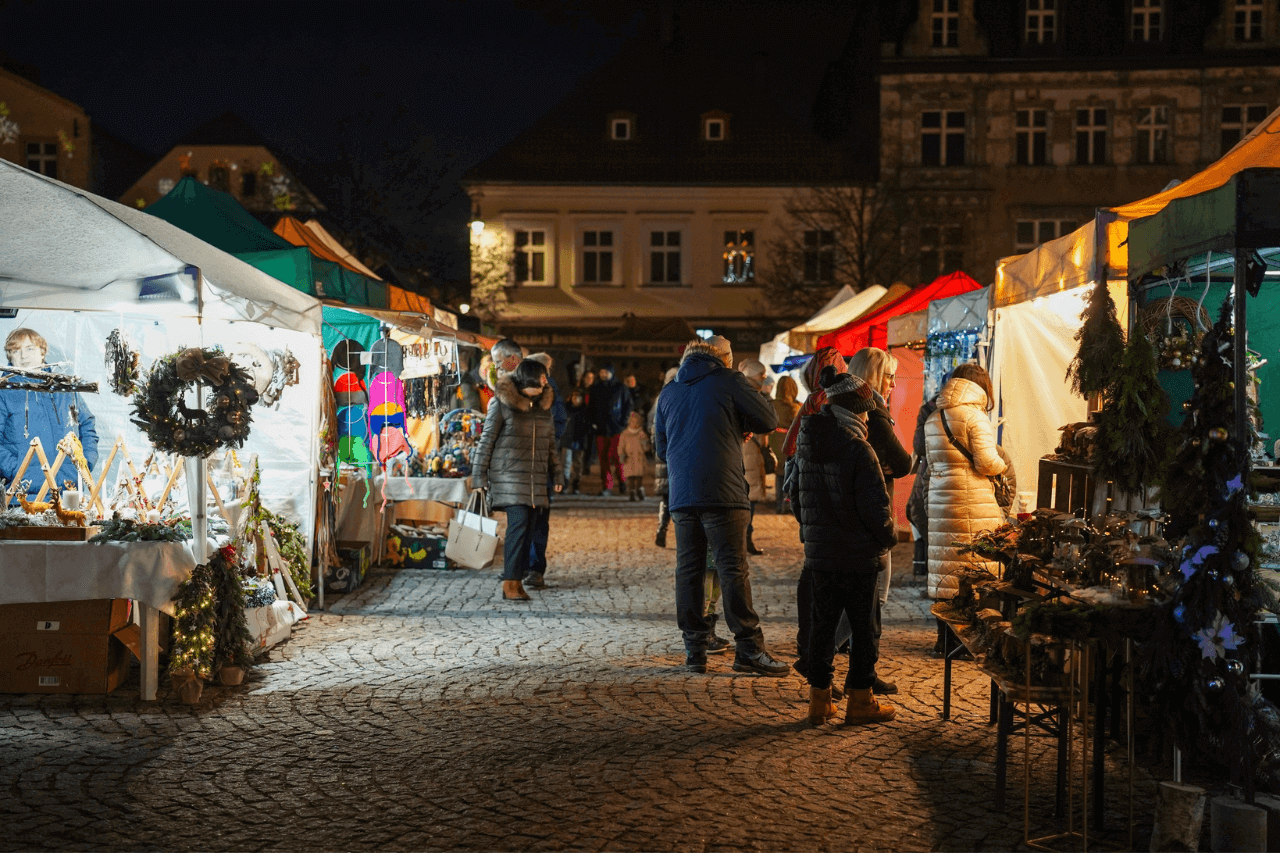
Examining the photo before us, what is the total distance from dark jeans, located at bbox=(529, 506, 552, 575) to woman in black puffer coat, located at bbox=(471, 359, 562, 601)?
143mm

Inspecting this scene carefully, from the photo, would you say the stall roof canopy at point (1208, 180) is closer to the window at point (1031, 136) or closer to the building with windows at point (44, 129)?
the window at point (1031, 136)

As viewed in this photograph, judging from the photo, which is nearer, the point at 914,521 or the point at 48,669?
the point at 48,669

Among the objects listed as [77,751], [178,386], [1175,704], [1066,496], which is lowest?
[77,751]

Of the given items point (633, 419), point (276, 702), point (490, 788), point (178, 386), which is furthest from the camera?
point (633, 419)

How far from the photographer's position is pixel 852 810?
455 centimetres

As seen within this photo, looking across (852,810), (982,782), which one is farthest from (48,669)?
(982,782)

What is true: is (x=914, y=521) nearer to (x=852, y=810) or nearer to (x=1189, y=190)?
(x=1189, y=190)

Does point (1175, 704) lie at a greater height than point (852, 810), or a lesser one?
greater

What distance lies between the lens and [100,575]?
20.3 ft

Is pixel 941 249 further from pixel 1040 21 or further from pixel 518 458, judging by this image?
pixel 518 458

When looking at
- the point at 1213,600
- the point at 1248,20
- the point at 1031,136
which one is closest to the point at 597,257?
the point at 1031,136

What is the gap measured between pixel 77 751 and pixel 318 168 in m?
26.2

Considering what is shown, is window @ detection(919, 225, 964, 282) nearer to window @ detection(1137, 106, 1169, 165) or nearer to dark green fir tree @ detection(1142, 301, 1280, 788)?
window @ detection(1137, 106, 1169, 165)

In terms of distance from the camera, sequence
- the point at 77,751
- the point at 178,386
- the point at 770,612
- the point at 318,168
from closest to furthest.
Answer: the point at 77,751 < the point at 178,386 < the point at 770,612 < the point at 318,168
